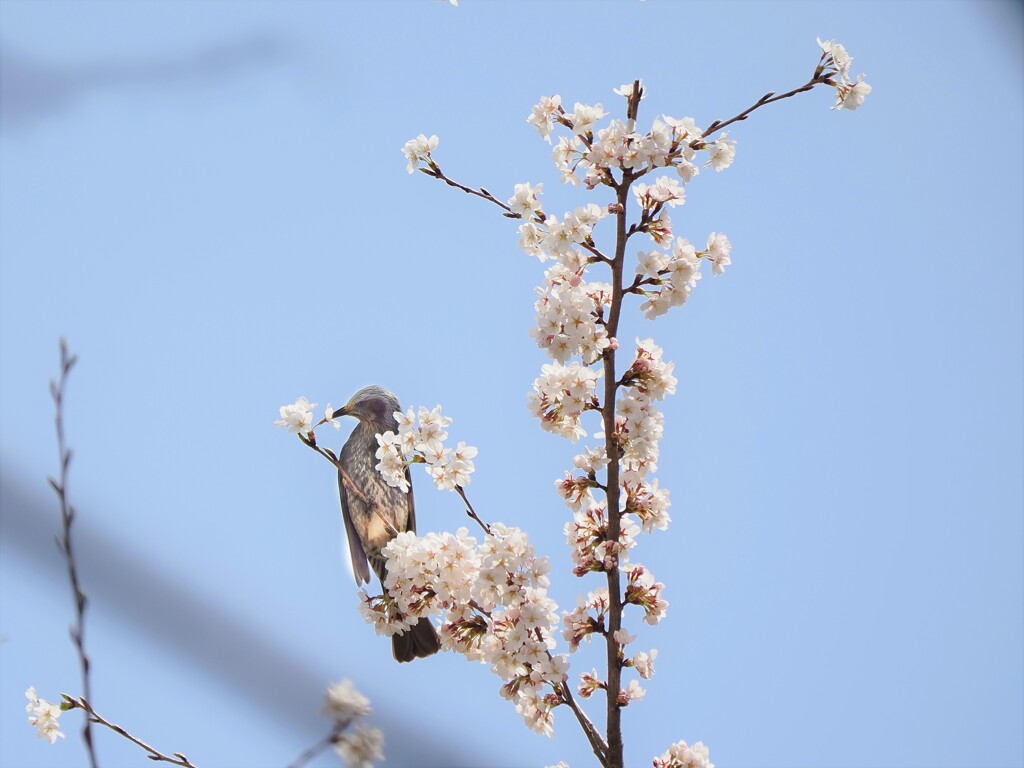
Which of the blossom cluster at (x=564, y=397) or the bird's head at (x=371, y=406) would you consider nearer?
the blossom cluster at (x=564, y=397)

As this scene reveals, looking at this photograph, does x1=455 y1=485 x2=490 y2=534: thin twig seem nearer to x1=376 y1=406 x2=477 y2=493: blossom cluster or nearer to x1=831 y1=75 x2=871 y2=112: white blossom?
x1=376 y1=406 x2=477 y2=493: blossom cluster

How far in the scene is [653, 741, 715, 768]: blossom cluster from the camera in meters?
1.16

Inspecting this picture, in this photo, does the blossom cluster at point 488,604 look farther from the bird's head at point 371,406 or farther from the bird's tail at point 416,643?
the bird's head at point 371,406

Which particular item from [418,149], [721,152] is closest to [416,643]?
[418,149]

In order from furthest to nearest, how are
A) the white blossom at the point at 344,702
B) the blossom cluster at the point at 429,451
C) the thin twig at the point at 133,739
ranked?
the blossom cluster at the point at 429,451 < the thin twig at the point at 133,739 < the white blossom at the point at 344,702

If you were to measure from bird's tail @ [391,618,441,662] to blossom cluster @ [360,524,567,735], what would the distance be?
19cm

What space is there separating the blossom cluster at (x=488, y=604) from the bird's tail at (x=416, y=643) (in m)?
0.19

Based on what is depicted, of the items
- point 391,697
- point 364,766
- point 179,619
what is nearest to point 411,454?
Result: point 364,766

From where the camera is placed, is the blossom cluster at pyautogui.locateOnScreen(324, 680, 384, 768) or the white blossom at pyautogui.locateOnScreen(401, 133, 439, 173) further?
the white blossom at pyautogui.locateOnScreen(401, 133, 439, 173)

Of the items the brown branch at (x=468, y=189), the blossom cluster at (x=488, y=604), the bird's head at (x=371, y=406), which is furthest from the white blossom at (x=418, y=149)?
the blossom cluster at (x=488, y=604)

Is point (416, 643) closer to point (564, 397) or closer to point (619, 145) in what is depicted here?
point (564, 397)

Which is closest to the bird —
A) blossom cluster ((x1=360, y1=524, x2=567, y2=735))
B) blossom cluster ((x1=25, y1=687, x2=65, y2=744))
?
blossom cluster ((x1=360, y1=524, x2=567, y2=735))

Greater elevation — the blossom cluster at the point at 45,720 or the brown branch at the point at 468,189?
the brown branch at the point at 468,189

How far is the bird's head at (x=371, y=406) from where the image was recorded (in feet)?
4.85
